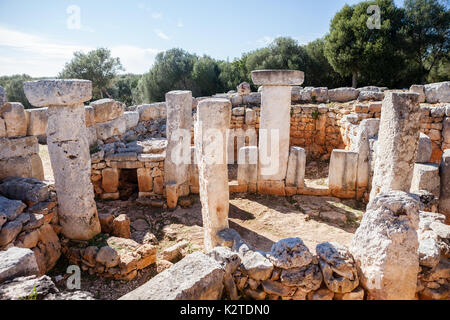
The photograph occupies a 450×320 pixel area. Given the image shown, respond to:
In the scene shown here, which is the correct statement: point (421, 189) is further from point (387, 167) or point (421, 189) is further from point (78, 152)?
point (78, 152)

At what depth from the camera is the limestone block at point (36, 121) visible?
5044 mm

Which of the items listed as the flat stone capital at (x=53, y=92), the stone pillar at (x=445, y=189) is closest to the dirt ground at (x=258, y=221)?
the stone pillar at (x=445, y=189)

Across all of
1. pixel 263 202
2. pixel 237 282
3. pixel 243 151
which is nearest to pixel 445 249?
pixel 237 282

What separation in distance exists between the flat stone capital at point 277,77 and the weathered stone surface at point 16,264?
5149 mm

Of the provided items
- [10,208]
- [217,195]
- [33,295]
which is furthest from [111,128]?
[33,295]

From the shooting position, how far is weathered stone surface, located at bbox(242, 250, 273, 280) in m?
2.76

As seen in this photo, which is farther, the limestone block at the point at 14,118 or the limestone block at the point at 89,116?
the limestone block at the point at 89,116

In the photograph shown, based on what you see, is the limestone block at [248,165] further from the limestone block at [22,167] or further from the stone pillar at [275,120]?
the limestone block at [22,167]

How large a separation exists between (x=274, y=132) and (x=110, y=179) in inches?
155

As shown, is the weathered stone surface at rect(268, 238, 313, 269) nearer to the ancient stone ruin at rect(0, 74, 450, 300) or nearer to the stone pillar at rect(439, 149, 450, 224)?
the ancient stone ruin at rect(0, 74, 450, 300)

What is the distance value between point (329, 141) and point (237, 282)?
757cm

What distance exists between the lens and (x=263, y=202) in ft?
21.4

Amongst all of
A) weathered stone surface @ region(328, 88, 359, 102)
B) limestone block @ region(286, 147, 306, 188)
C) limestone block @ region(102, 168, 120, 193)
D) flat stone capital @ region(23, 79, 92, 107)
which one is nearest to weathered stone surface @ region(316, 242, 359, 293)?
flat stone capital @ region(23, 79, 92, 107)

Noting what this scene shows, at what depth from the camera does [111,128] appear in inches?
298
